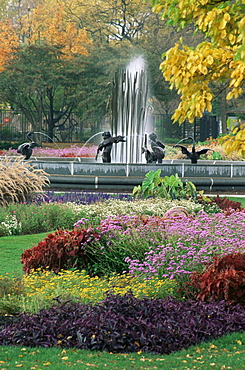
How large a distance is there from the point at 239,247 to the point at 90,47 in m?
32.7

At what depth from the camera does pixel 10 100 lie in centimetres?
3769

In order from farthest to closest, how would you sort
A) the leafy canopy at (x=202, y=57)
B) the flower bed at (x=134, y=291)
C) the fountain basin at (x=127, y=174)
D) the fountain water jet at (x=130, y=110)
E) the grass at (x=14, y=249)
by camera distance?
the fountain water jet at (x=130, y=110) < the fountain basin at (x=127, y=174) < the grass at (x=14, y=249) < the leafy canopy at (x=202, y=57) < the flower bed at (x=134, y=291)

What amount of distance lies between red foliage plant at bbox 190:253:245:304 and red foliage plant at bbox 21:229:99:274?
2.29m

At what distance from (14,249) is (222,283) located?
480 centimetres

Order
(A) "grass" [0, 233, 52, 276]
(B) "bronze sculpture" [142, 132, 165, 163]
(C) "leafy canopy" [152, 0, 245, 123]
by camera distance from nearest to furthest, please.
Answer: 1. (C) "leafy canopy" [152, 0, 245, 123]
2. (A) "grass" [0, 233, 52, 276]
3. (B) "bronze sculpture" [142, 132, 165, 163]

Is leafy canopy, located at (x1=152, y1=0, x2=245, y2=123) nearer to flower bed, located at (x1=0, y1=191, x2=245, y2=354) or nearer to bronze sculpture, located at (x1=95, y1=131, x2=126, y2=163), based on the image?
flower bed, located at (x1=0, y1=191, x2=245, y2=354)

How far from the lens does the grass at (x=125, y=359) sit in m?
4.36

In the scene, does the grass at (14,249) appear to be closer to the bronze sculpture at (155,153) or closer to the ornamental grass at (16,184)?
the ornamental grass at (16,184)

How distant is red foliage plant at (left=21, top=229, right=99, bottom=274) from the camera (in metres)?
7.98

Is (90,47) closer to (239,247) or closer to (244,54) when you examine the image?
(239,247)

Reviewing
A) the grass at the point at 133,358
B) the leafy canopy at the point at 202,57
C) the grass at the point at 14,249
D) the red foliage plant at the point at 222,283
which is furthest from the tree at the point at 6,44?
the grass at the point at 133,358

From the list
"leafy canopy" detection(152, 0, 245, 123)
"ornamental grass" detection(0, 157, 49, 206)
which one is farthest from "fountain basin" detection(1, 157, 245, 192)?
"leafy canopy" detection(152, 0, 245, 123)

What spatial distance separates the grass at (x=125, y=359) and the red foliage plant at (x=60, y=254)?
10.5ft

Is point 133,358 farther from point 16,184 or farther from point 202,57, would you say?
point 16,184
